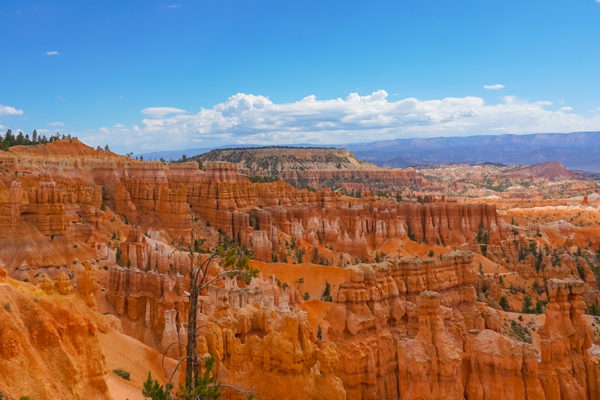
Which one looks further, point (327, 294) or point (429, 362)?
point (327, 294)

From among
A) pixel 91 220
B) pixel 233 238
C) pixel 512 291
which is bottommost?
pixel 512 291

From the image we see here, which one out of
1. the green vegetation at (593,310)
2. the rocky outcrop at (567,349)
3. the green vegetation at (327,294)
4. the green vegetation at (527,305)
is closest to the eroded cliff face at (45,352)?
the rocky outcrop at (567,349)

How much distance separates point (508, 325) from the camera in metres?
29.3

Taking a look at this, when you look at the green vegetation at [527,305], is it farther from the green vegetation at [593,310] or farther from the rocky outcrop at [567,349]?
the rocky outcrop at [567,349]

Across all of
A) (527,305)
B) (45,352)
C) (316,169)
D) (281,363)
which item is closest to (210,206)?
(527,305)

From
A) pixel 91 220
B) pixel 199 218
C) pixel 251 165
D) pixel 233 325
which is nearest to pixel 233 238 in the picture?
pixel 199 218

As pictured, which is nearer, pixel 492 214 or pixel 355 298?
pixel 355 298

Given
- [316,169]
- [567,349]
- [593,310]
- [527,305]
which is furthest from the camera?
[316,169]

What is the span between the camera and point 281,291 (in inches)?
1331

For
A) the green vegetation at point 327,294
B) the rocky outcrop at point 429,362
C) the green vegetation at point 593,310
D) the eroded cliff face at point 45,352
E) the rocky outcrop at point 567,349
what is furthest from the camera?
the green vegetation at point 327,294

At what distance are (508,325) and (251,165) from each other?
12097 centimetres

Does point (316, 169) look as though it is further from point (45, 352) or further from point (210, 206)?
point (45, 352)

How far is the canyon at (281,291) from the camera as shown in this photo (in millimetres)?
13648

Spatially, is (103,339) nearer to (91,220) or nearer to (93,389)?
(93,389)
